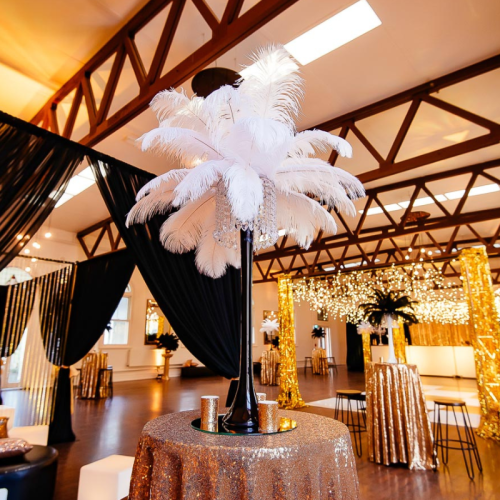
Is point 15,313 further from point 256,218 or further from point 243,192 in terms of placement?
point 243,192

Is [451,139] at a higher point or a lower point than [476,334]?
higher

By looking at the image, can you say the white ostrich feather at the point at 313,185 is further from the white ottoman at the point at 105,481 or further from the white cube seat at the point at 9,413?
the white cube seat at the point at 9,413

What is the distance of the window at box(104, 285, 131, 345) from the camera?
12.0 m

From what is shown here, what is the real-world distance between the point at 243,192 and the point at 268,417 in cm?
99

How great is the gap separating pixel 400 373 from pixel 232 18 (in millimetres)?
4182

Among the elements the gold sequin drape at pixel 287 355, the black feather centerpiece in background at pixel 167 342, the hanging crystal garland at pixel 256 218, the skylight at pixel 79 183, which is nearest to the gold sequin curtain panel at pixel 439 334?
the gold sequin drape at pixel 287 355

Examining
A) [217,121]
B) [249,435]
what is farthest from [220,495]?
[217,121]

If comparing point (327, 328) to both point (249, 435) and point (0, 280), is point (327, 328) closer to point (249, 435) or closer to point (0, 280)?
point (0, 280)

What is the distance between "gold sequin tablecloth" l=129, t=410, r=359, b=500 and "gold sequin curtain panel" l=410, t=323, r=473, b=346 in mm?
16513

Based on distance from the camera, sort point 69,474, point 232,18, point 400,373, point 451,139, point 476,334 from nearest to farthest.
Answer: point 232,18 < point 69,474 < point 400,373 < point 451,139 < point 476,334

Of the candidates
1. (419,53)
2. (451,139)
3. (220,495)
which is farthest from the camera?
(451,139)

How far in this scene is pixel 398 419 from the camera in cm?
434

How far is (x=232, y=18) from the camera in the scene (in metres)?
3.04

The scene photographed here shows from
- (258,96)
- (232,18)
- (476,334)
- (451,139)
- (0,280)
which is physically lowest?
(476,334)
